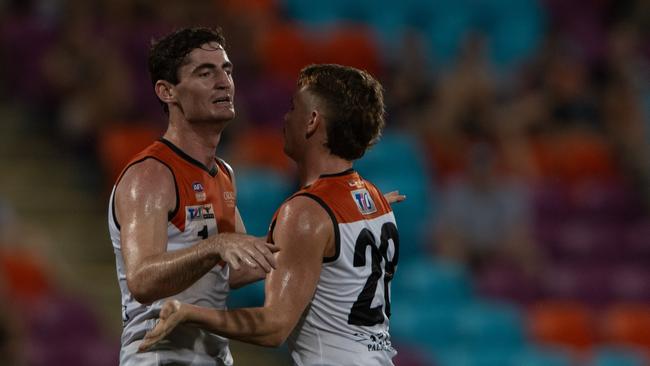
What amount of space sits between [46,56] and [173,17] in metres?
1.18

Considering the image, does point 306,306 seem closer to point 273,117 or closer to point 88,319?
point 88,319

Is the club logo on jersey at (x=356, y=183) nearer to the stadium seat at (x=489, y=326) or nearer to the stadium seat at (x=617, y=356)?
the stadium seat at (x=489, y=326)

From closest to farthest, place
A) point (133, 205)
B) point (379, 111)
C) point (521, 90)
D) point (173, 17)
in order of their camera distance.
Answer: point (133, 205), point (379, 111), point (173, 17), point (521, 90)

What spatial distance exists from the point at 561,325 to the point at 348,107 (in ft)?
18.6

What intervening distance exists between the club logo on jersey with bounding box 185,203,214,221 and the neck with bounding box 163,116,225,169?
213mm

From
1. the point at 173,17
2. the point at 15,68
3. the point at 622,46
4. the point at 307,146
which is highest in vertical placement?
the point at 622,46

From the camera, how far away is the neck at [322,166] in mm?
4512

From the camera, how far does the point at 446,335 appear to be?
9281 mm

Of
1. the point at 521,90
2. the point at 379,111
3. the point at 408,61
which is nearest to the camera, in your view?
the point at 379,111

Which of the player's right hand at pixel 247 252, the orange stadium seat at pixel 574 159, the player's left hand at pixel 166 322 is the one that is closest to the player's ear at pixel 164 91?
the player's right hand at pixel 247 252

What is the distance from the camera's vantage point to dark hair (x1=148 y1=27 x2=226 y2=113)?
458 cm

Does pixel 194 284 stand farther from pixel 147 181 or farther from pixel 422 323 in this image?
pixel 422 323

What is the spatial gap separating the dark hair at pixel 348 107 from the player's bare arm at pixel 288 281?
13.2 inches

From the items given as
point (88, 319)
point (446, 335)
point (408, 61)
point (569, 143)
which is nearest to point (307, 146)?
point (88, 319)
